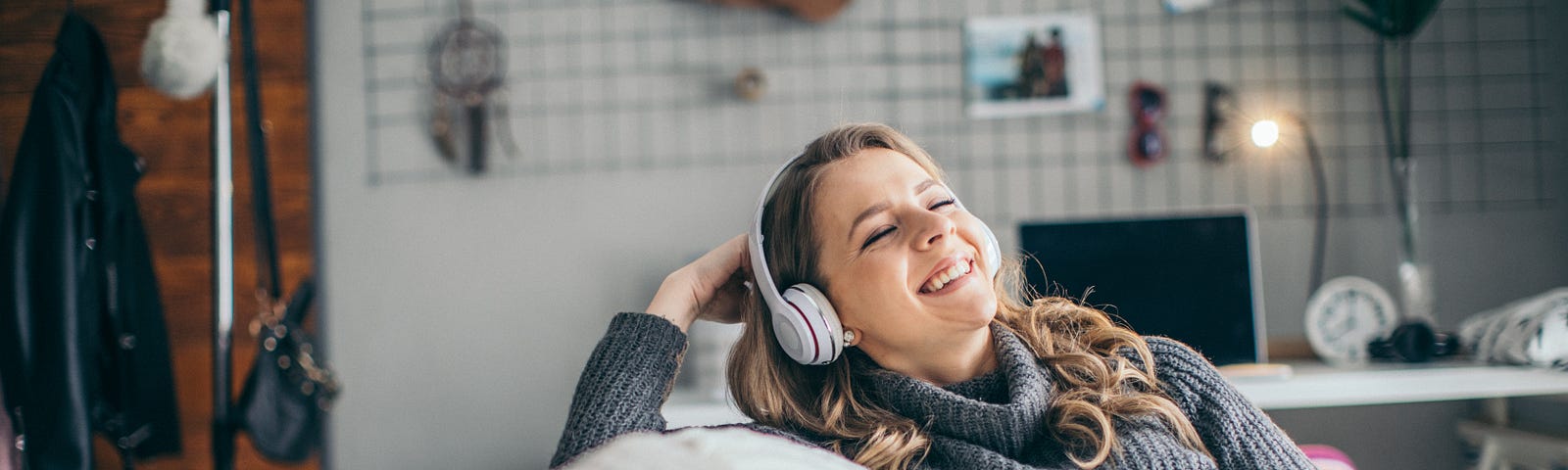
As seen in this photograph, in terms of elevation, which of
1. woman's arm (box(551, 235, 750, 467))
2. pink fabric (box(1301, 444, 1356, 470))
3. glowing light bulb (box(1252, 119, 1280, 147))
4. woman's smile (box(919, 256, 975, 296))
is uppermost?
glowing light bulb (box(1252, 119, 1280, 147))

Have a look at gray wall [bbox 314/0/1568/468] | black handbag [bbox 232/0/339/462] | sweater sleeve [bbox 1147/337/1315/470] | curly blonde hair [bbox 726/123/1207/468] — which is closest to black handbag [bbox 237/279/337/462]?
black handbag [bbox 232/0/339/462]

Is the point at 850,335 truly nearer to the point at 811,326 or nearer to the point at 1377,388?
the point at 811,326

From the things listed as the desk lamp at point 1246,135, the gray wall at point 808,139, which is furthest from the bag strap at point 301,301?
the desk lamp at point 1246,135

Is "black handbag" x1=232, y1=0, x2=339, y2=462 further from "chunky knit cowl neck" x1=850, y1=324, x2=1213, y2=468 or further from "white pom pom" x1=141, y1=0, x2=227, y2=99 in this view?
"chunky knit cowl neck" x1=850, y1=324, x2=1213, y2=468

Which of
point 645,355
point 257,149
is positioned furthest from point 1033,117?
point 257,149

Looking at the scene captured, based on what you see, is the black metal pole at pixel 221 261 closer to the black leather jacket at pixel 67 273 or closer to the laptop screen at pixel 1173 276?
the black leather jacket at pixel 67 273

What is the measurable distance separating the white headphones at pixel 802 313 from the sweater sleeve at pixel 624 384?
129 millimetres

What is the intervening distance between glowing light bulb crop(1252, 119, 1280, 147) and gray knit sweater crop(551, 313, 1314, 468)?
1064mm

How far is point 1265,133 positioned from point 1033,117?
47cm

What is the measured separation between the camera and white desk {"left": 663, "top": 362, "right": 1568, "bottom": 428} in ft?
5.25

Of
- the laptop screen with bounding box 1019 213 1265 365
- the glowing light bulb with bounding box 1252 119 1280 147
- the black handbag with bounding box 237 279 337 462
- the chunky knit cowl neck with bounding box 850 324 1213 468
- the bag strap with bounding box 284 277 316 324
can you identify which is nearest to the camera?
the chunky knit cowl neck with bounding box 850 324 1213 468

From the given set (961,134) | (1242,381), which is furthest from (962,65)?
(1242,381)

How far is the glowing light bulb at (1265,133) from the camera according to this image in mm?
1988

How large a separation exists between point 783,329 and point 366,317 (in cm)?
144
